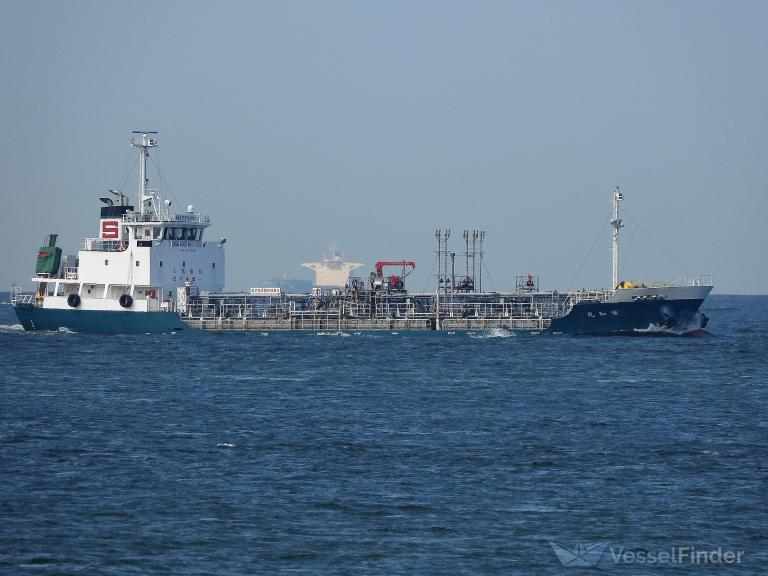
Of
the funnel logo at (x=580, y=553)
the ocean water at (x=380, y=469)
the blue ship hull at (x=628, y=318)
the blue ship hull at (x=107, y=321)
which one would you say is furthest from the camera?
the blue ship hull at (x=107, y=321)

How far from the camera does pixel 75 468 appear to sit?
3894 centimetres

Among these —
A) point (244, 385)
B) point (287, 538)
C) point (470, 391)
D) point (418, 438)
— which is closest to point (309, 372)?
point (244, 385)

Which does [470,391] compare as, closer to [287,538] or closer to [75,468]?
[75,468]

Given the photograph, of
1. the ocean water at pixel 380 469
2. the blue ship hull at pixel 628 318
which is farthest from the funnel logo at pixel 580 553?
the blue ship hull at pixel 628 318

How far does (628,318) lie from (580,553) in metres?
66.7

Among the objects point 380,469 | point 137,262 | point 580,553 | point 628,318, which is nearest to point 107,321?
point 137,262

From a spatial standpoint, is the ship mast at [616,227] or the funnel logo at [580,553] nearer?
the funnel logo at [580,553]

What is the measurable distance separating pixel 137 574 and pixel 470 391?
3578 cm

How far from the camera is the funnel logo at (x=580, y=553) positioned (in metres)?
28.2

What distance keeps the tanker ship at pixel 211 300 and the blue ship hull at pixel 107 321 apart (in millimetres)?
78

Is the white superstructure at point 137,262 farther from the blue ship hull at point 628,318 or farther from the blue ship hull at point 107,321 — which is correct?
the blue ship hull at point 628,318

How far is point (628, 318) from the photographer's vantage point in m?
94.1

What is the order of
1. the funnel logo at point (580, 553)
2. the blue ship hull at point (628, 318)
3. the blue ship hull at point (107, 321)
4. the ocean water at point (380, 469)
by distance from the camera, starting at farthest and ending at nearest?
the blue ship hull at point (107, 321), the blue ship hull at point (628, 318), the ocean water at point (380, 469), the funnel logo at point (580, 553)

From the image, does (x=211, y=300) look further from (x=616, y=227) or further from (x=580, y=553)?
(x=580, y=553)
